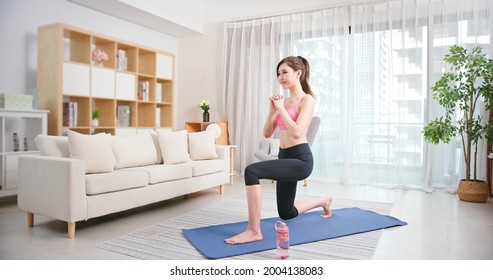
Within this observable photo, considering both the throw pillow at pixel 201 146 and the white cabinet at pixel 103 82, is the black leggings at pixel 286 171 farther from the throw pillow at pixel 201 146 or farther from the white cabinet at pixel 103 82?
the white cabinet at pixel 103 82

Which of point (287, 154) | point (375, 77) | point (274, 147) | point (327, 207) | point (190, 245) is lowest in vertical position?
point (190, 245)

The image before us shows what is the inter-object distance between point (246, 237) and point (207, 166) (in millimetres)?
1741

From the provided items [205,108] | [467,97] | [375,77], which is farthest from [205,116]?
[467,97]

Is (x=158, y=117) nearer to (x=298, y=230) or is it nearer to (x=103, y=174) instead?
(x=103, y=174)

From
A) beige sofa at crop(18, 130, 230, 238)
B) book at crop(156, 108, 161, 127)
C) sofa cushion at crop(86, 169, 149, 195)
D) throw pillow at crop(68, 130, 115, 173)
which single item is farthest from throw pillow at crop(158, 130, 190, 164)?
book at crop(156, 108, 161, 127)

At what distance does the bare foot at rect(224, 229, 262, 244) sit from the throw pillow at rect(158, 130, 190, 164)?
1.64 m

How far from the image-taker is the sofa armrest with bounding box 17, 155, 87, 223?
2580 mm

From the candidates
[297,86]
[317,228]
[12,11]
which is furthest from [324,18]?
[12,11]

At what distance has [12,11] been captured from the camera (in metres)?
4.25

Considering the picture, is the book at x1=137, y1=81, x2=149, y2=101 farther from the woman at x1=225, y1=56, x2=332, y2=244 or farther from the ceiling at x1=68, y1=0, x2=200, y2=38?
the woman at x1=225, y1=56, x2=332, y2=244

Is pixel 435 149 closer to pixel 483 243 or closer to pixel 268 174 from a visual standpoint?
pixel 483 243

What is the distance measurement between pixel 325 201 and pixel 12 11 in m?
4.14

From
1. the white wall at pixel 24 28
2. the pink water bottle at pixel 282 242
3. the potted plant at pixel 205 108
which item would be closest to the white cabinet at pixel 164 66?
the potted plant at pixel 205 108

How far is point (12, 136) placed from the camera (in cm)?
428
